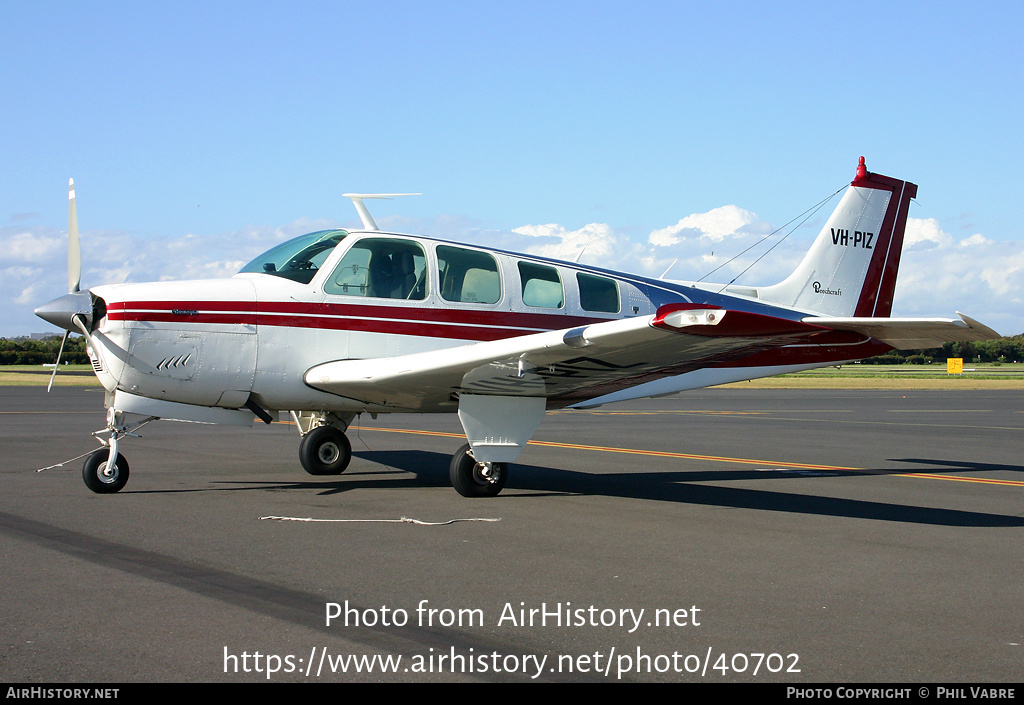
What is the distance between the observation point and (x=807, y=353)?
11.1 meters

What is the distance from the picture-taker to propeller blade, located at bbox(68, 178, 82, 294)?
8.48 meters

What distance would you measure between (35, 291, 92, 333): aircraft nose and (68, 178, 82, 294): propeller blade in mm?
319

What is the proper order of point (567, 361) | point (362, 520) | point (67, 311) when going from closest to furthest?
point (362, 520)
point (567, 361)
point (67, 311)

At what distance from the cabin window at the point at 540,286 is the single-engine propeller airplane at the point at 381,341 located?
0.7 inches

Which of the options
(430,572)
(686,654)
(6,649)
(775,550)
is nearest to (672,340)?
(775,550)

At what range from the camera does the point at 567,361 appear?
7.65m

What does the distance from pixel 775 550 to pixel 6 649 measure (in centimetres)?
471

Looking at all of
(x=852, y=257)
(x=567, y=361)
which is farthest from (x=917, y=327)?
(x=852, y=257)

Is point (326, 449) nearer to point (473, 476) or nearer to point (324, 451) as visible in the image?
Answer: point (324, 451)

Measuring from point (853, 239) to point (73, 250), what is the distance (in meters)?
9.64

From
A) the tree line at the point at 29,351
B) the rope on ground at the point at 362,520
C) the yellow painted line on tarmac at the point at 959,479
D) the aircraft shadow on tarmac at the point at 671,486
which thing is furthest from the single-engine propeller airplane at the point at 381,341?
the tree line at the point at 29,351

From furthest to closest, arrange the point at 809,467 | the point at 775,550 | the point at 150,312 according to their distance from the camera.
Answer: the point at 809,467 < the point at 150,312 < the point at 775,550

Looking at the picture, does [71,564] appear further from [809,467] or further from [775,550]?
[809,467]

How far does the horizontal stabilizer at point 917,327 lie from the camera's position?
20.5 ft
